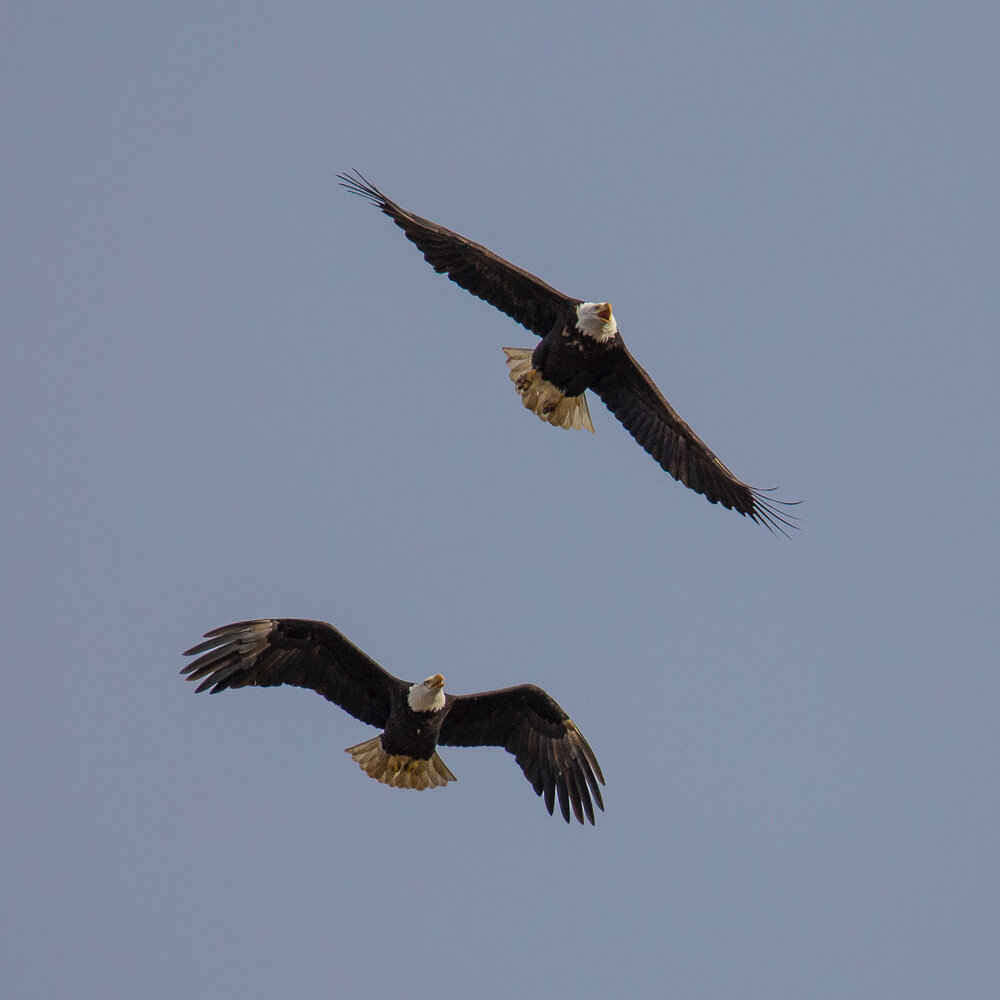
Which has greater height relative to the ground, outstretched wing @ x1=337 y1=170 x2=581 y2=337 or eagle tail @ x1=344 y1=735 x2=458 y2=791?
outstretched wing @ x1=337 y1=170 x2=581 y2=337

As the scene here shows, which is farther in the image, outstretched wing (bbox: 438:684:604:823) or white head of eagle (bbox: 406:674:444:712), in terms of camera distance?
outstretched wing (bbox: 438:684:604:823)

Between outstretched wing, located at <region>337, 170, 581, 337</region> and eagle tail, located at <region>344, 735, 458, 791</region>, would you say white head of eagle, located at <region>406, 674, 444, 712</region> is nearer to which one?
eagle tail, located at <region>344, 735, 458, 791</region>

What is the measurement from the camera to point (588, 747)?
44.2 feet

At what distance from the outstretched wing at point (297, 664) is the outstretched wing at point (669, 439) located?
2921 millimetres

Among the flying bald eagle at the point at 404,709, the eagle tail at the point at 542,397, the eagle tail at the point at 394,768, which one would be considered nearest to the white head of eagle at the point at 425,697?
the flying bald eagle at the point at 404,709

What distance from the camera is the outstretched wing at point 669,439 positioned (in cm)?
1425

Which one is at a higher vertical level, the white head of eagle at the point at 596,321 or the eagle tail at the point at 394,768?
the white head of eagle at the point at 596,321

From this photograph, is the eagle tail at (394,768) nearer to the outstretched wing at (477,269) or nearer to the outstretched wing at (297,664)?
the outstretched wing at (297,664)

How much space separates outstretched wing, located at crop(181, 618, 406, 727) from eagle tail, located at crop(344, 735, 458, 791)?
0.81 feet

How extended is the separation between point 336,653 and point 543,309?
3044 millimetres

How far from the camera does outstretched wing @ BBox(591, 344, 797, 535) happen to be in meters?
14.2

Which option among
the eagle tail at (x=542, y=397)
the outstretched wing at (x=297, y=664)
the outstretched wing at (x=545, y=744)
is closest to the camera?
the outstretched wing at (x=297, y=664)

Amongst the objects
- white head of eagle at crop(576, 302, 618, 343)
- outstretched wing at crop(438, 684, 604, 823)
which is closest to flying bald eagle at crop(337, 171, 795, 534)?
white head of eagle at crop(576, 302, 618, 343)

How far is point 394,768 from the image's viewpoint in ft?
43.7
